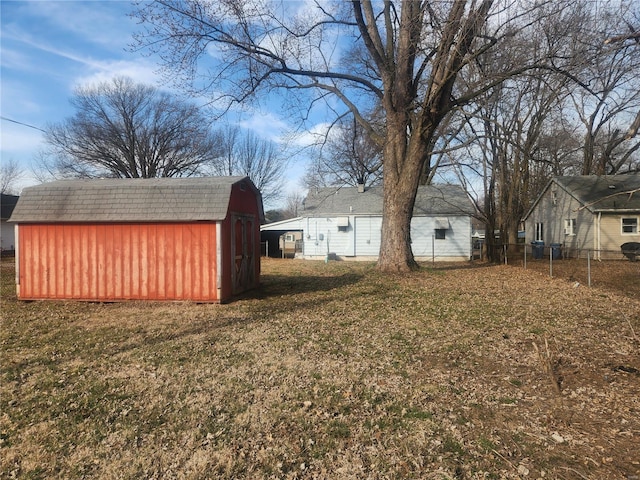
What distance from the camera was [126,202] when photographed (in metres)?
A: 10.0

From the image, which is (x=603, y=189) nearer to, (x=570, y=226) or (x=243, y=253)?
(x=570, y=226)

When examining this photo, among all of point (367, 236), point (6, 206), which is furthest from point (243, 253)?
point (6, 206)

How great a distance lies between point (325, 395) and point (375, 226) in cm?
2070

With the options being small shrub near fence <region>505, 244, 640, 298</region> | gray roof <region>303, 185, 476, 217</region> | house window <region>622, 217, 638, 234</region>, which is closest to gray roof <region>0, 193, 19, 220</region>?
gray roof <region>303, 185, 476, 217</region>

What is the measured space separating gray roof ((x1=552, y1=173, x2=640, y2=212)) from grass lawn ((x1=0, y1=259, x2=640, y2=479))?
16361 millimetres

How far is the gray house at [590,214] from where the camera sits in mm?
21391

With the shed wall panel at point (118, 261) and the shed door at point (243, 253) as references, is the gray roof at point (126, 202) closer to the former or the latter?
the shed wall panel at point (118, 261)

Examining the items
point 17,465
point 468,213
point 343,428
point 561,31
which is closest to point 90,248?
point 17,465

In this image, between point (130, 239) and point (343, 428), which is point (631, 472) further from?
point (130, 239)

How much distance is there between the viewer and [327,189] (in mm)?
28781

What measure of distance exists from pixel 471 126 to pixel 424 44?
1142 centimetres

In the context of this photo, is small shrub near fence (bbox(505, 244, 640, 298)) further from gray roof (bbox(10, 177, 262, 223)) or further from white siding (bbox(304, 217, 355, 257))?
gray roof (bbox(10, 177, 262, 223))

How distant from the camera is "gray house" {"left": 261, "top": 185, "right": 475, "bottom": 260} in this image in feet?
78.0

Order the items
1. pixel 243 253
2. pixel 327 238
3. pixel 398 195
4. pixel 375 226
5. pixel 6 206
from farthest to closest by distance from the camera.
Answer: pixel 6 206, pixel 327 238, pixel 375 226, pixel 398 195, pixel 243 253
